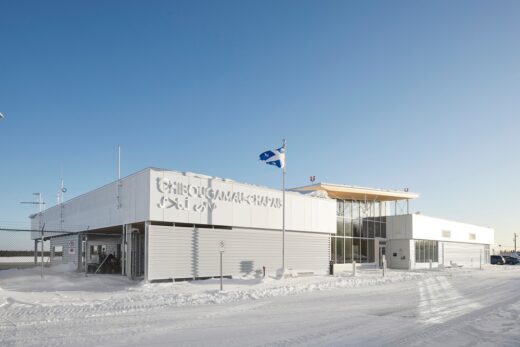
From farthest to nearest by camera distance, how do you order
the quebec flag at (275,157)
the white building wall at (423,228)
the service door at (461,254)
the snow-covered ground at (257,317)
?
the service door at (461,254), the white building wall at (423,228), the quebec flag at (275,157), the snow-covered ground at (257,317)

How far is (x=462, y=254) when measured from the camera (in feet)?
167

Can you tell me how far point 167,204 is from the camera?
21094 millimetres

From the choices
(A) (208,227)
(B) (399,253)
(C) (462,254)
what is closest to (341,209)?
(B) (399,253)

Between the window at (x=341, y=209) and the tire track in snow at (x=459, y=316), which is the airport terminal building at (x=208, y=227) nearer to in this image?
the window at (x=341, y=209)

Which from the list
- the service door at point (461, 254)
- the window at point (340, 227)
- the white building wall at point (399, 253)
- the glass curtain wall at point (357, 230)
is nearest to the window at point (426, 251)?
the white building wall at point (399, 253)

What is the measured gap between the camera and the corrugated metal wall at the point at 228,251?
20906 millimetres

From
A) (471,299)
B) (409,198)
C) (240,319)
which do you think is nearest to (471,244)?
(409,198)

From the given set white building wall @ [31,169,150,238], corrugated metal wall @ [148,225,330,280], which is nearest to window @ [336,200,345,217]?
corrugated metal wall @ [148,225,330,280]

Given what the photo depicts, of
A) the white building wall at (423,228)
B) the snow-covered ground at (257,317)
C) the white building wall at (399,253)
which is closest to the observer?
the snow-covered ground at (257,317)

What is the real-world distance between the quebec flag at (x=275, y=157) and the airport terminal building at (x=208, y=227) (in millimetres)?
1892

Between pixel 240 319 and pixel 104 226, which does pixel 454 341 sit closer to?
pixel 240 319

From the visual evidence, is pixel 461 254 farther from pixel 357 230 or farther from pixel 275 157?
pixel 275 157

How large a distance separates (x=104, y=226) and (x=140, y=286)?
23.0 ft

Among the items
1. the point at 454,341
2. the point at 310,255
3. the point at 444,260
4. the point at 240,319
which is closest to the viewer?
the point at 454,341
